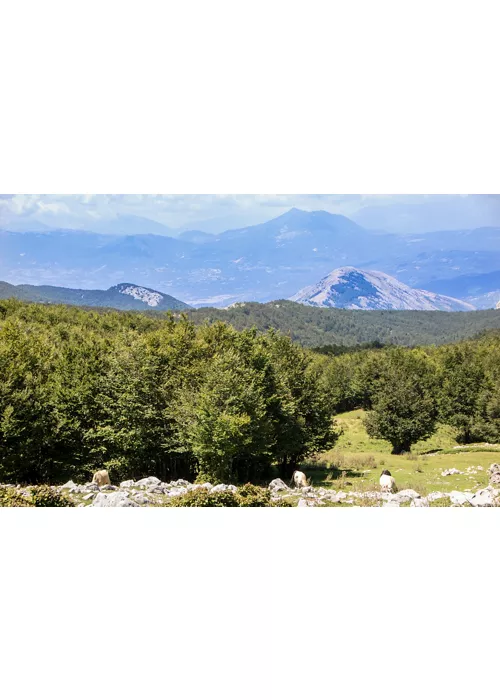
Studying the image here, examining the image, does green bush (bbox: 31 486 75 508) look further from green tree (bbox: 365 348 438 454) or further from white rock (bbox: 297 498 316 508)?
green tree (bbox: 365 348 438 454)

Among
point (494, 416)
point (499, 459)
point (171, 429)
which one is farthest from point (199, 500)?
point (494, 416)

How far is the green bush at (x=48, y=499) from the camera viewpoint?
9.92 metres

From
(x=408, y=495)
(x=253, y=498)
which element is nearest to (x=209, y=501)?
(x=253, y=498)

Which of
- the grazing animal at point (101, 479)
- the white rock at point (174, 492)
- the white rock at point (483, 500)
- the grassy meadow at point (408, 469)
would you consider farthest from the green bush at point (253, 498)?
the grazing animal at point (101, 479)

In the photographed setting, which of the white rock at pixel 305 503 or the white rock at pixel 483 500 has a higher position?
the white rock at pixel 483 500

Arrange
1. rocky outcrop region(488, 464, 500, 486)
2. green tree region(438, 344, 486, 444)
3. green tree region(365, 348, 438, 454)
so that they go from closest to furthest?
1. rocky outcrop region(488, 464, 500, 486)
2. green tree region(365, 348, 438, 454)
3. green tree region(438, 344, 486, 444)

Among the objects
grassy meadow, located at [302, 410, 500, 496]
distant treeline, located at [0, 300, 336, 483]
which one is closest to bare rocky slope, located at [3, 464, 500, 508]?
grassy meadow, located at [302, 410, 500, 496]

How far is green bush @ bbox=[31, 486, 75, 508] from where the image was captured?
32.6 ft

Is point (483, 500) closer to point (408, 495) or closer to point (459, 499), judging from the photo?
point (459, 499)

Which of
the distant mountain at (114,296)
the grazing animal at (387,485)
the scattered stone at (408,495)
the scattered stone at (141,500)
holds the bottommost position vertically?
the distant mountain at (114,296)

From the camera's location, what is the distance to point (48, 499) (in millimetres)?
10094

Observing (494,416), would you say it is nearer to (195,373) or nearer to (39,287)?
(195,373)

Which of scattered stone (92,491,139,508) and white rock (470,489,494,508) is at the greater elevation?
white rock (470,489,494,508)

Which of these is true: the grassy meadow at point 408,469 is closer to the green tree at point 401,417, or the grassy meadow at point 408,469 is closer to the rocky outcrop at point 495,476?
the rocky outcrop at point 495,476
